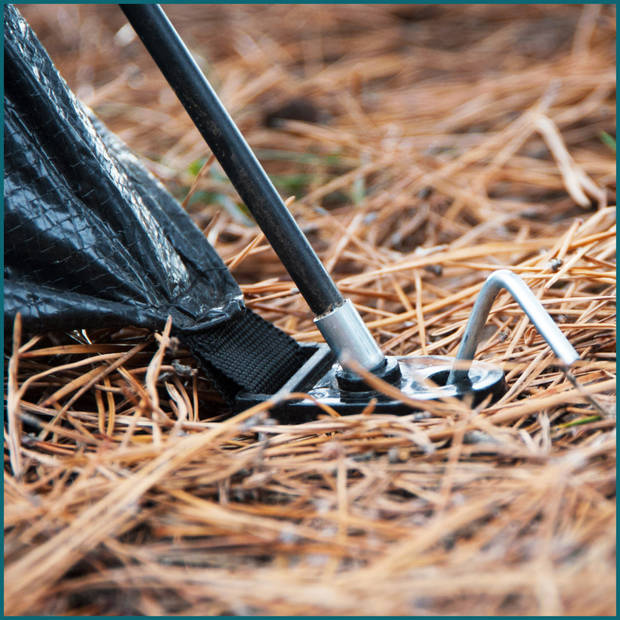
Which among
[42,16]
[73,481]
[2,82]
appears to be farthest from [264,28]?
[73,481]

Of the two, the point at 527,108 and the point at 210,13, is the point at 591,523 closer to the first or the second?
the point at 527,108

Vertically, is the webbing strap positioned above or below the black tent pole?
below

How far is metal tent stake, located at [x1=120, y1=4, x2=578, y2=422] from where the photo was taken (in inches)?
40.0

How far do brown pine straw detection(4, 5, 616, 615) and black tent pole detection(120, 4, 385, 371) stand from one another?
4.5 inches

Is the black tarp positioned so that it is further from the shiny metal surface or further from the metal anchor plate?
the shiny metal surface

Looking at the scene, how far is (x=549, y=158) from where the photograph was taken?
2.13 metres

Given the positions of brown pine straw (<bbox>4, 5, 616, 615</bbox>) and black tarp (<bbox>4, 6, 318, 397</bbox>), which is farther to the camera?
black tarp (<bbox>4, 6, 318, 397</bbox>)

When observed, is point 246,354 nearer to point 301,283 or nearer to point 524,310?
point 301,283

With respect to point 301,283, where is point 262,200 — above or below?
above

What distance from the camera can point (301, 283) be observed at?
41.8 inches

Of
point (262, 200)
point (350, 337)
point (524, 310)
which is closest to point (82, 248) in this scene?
point (262, 200)

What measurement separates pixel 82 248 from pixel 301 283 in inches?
12.1

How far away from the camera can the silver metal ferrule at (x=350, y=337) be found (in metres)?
1.04

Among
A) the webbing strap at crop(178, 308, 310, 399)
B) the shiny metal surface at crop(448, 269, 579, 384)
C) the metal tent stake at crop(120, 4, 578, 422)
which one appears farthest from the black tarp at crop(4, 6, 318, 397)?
the shiny metal surface at crop(448, 269, 579, 384)
